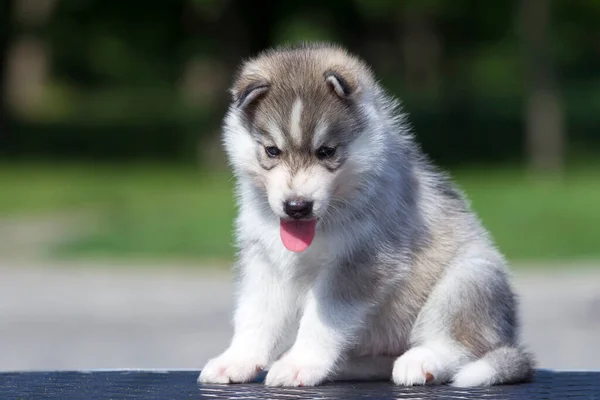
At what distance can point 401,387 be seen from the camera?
5.28 metres

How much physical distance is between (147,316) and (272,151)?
8.41 m

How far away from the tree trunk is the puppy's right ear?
73.6ft

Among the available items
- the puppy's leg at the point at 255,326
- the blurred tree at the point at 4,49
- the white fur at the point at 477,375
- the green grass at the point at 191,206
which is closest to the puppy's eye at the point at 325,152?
the puppy's leg at the point at 255,326

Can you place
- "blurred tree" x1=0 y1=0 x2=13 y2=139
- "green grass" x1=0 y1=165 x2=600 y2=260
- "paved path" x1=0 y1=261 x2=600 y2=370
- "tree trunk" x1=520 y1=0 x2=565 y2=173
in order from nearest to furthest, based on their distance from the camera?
1. "paved path" x1=0 y1=261 x2=600 y2=370
2. "green grass" x1=0 y1=165 x2=600 y2=260
3. "tree trunk" x1=520 y1=0 x2=565 y2=173
4. "blurred tree" x1=0 y1=0 x2=13 y2=139

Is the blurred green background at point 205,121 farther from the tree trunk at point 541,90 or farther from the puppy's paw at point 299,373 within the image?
the puppy's paw at point 299,373

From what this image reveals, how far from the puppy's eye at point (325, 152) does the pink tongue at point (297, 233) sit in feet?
0.93

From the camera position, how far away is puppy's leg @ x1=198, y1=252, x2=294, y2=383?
5.49m

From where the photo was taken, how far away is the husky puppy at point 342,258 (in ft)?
Answer: 17.4

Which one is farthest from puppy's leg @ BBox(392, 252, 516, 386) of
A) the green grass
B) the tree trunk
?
the tree trunk

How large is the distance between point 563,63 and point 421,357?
50.2 meters

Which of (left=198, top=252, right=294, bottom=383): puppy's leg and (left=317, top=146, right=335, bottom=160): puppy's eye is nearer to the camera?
(left=317, top=146, right=335, bottom=160): puppy's eye

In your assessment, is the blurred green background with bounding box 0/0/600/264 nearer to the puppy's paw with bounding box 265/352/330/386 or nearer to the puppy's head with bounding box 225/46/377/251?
the puppy's head with bounding box 225/46/377/251

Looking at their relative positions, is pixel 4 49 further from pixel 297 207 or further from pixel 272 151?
pixel 297 207

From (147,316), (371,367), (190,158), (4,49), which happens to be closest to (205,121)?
(190,158)
